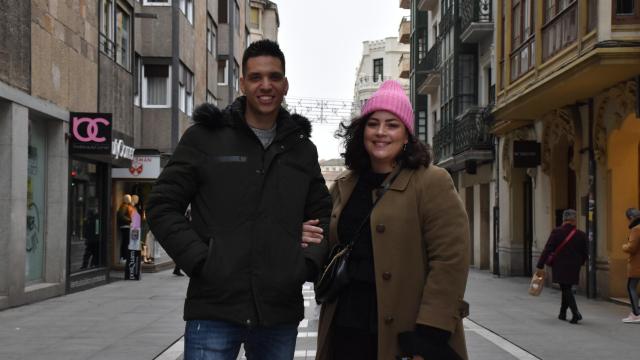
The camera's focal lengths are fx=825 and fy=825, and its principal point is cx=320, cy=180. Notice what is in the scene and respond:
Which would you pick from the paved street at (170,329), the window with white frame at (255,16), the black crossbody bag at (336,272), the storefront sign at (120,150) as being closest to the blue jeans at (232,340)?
the black crossbody bag at (336,272)

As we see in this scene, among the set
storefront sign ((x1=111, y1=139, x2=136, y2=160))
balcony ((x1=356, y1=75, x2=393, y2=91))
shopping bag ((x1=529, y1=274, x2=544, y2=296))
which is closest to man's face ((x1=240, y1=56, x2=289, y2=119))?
shopping bag ((x1=529, y1=274, x2=544, y2=296))

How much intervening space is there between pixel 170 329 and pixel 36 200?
231 inches

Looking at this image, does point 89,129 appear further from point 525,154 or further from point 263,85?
point 263,85

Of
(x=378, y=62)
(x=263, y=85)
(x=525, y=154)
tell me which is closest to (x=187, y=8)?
(x=525, y=154)

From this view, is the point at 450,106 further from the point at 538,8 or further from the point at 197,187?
the point at 197,187

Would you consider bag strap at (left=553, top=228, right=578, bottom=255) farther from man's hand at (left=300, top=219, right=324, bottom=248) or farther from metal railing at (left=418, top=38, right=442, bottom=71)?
metal railing at (left=418, top=38, right=442, bottom=71)

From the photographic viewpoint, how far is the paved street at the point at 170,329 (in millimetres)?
9289

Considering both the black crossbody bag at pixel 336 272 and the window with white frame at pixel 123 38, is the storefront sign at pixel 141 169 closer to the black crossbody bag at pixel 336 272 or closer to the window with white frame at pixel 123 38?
the window with white frame at pixel 123 38

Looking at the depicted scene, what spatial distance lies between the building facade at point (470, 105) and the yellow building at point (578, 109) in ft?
9.48

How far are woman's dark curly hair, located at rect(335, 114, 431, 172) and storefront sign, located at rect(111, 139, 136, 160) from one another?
49.5ft

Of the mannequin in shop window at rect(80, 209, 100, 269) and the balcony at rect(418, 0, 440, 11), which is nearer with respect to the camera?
the mannequin in shop window at rect(80, 209, 100, 269)

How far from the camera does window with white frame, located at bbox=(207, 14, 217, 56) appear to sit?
33.9 m

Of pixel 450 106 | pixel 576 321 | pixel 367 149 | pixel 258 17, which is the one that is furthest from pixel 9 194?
pixel 258 17

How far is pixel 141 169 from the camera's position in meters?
23.4
